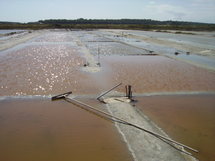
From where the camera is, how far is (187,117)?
736 cm

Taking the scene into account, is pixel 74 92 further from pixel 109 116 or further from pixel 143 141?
pixel 143 141

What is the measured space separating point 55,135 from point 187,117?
4395mm

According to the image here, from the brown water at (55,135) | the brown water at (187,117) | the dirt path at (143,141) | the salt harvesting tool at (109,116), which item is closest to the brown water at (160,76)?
the brown water at (187,117)

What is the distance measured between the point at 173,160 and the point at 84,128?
2.69 metres

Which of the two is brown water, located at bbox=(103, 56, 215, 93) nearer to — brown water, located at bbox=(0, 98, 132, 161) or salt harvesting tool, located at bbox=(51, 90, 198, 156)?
salt harvesting tool, located at bbox=(51, 90, 198, 156)

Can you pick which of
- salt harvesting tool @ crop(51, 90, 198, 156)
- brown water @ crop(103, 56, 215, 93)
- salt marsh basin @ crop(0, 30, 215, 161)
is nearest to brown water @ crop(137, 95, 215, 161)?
salt marsh basin @ crop(0, 30, 215, 161)

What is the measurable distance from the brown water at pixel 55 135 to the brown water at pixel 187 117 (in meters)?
1.72

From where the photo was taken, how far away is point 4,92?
31.1 feet

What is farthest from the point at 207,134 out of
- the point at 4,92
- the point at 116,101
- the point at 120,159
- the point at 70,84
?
the point at 4,92

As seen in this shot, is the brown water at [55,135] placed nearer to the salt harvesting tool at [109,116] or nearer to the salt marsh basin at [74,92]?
the salt marsh basin at [74,92]

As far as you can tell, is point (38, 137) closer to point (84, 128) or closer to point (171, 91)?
point (84, 128)

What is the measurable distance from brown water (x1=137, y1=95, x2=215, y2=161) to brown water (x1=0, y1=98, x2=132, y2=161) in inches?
67.6

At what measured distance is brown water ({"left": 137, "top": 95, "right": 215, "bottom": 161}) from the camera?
228 inches

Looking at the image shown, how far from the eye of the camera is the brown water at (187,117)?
19.0 ft
